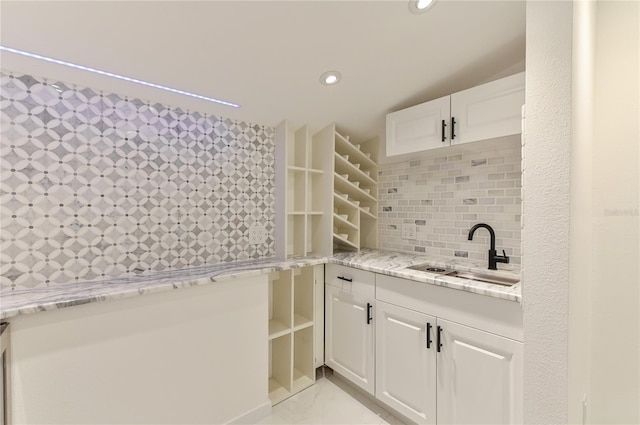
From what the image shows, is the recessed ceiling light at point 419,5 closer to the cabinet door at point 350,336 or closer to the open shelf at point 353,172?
the open shelf at point 353,172

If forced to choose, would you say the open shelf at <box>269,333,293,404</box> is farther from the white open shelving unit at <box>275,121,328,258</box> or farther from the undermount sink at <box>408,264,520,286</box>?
the undermount sink at <box>408,264,520,286</box>

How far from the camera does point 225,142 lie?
1908mm

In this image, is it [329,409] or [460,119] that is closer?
[460,119]

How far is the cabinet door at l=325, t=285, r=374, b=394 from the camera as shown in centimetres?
185

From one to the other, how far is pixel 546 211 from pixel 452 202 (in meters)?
1.16

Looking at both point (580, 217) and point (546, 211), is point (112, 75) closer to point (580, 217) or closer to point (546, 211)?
point (546, 211)

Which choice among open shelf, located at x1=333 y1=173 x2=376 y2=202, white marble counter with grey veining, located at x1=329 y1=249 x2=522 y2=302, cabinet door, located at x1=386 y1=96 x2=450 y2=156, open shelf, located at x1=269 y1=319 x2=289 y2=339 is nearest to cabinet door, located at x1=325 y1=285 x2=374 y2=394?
white marble counter with grey veining, located at x1=329 y1=249 x2=522 y2=302

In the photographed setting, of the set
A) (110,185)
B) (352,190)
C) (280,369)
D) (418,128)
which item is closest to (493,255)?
(418,128)

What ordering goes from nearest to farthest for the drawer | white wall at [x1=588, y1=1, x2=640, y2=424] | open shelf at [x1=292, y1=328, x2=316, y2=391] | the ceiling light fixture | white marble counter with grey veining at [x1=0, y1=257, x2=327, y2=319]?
white marble counter with grey veining at [x1=0, y1=257, x2=327, y2=319], the ceiling light fixture, white wall at [x1=588, y1=1, x2=640, y2=424], the drawer, open shelf at [x1=292, y1=328, x2=316, y2=391]

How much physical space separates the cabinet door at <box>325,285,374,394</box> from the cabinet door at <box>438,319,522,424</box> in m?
0.48

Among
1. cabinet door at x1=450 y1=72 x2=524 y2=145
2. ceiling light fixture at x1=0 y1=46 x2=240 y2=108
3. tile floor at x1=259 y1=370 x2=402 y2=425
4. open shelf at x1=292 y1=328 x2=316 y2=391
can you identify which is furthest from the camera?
open shelf at x1=292 y1=328 x2=316 y2=391

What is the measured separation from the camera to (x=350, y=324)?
1.98 meters

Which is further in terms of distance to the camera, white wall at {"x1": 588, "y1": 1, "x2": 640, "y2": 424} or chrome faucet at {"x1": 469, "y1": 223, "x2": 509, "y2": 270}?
chrome faucet at {"x1": 469, "y1": 223, "x2": 509, "y2": 270}

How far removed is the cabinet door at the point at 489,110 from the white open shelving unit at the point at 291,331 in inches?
54.2
